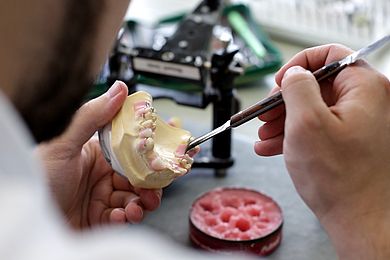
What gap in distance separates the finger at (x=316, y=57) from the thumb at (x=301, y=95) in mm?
82

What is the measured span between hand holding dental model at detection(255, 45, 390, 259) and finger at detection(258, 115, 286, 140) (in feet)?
0.27

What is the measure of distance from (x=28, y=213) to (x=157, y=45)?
36.0 inches

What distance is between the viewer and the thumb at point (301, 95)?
2.23 ft

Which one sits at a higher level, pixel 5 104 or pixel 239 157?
pixel 5 104

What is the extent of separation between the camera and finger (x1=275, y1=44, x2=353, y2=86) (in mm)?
786

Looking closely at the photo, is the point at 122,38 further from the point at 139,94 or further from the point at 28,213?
the point at 28,213

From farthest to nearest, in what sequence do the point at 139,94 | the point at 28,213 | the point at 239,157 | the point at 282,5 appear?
the point at 282,5 → the point at 239,157 → the point at 139,94 → the point at 28,213

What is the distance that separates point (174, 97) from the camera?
1.13 meters

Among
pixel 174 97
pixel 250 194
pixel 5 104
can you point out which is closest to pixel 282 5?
pixel 174 97

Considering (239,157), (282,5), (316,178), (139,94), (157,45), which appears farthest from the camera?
(282,5)

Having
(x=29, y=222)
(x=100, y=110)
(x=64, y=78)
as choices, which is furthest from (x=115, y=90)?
(x=29, y=222)

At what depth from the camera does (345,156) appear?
0.69m

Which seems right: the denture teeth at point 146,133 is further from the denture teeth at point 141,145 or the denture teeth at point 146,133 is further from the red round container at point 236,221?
the red round container at point 236,221

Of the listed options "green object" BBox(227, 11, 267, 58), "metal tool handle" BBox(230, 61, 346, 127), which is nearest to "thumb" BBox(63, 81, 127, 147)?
"metal tool handle" BBox(230, 61, 346, 127)
